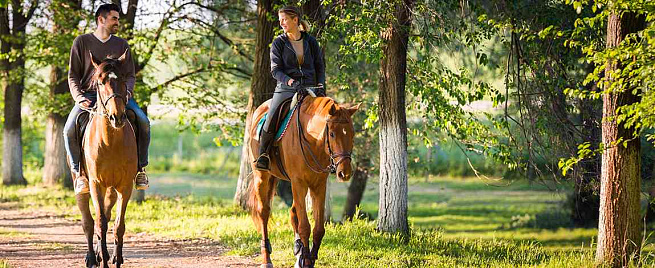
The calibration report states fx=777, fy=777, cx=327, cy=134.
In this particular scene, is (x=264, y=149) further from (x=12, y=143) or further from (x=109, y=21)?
(x=12, y=143)

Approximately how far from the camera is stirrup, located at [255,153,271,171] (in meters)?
8.93

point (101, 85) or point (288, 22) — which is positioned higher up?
point (288, 22)

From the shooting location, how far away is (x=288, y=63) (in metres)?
8.83

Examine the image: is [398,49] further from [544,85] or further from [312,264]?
[312,264]

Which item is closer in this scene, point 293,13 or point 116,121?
point 116,121

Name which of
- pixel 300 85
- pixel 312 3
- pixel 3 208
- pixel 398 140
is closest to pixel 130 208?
pixel 3 208

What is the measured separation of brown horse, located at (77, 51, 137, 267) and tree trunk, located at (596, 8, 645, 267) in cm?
528

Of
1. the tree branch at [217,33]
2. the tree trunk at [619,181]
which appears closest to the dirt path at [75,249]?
the tree trunk at [619,181]

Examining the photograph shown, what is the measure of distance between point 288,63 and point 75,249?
452 centimetres

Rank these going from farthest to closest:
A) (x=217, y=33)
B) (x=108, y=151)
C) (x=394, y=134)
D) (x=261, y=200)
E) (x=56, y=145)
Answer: (x=56, y=145) < (x=217, y=33) < (x=394, y=134) < (x=261, y=200) < (x=108, y=151)

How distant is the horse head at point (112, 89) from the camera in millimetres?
7770

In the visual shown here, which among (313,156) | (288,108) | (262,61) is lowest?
(313,156)

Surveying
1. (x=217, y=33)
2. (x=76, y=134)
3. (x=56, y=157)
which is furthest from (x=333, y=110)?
(x=56, y=157)

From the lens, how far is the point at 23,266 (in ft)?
30.9
